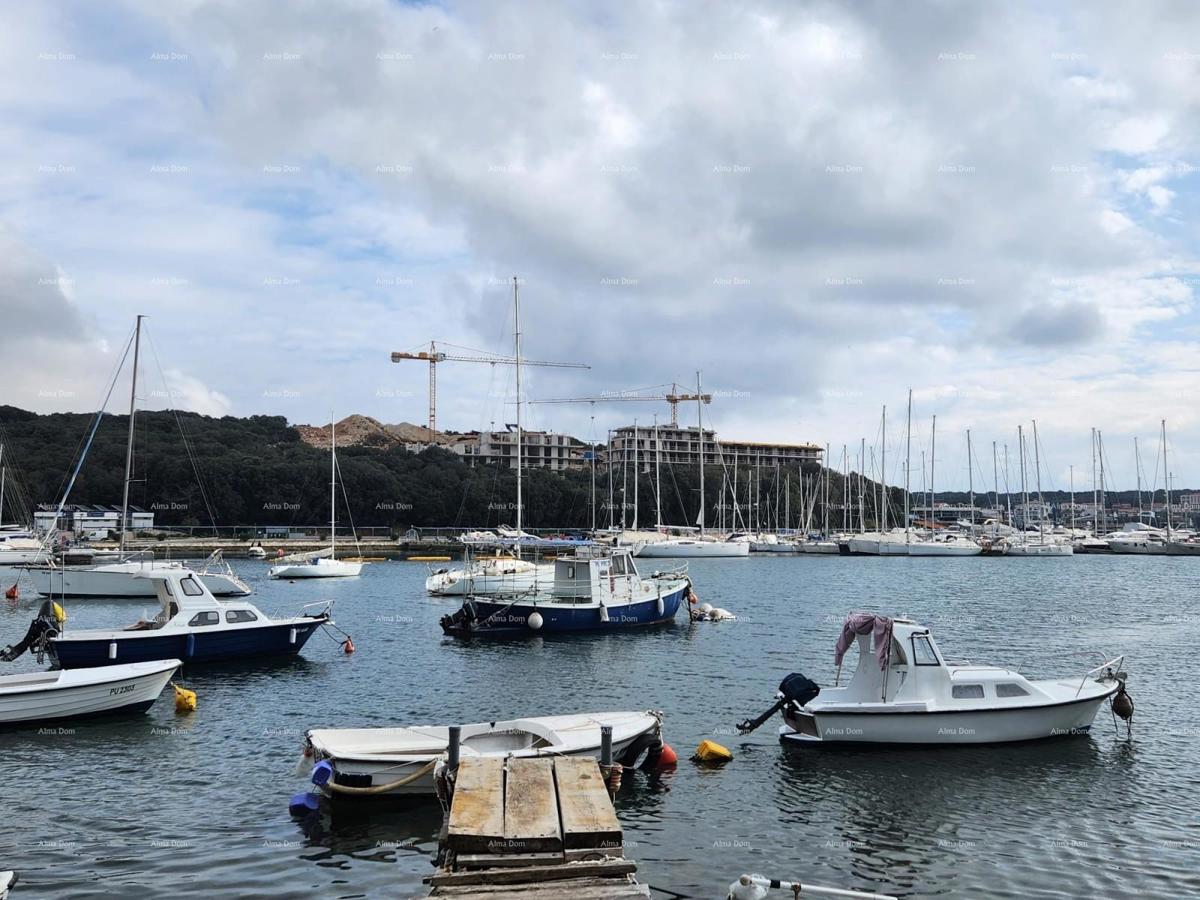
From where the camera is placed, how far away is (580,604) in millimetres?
42031

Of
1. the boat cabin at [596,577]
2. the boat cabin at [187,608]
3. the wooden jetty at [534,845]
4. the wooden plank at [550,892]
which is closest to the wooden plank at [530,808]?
Result: the wooden jetty at [534,845]

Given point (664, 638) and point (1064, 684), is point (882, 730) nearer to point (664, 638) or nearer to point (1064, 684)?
point (1064, 684)

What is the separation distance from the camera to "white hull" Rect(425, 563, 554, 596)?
50.7 metres

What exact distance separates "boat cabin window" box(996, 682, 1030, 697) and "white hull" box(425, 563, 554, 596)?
2773 centimetres

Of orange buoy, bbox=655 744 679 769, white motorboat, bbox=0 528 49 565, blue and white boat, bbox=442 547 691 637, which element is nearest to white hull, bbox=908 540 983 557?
blue and white boat, bbox=442 547 691 637

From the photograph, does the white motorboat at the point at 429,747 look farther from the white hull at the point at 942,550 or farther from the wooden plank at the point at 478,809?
the white hull at the point at 942,550

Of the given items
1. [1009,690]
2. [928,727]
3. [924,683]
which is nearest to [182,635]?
[924,683]

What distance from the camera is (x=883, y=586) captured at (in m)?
72.7

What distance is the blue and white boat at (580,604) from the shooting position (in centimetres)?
4075

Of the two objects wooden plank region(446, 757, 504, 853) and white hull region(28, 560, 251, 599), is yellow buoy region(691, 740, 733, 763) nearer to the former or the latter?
wooden plank region(446, 757, 504, 853)

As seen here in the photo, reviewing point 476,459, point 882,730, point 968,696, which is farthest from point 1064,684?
point 476,459

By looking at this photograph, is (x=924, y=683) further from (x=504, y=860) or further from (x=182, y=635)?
(x=182, y=635)

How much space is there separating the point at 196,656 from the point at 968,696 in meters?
24.7

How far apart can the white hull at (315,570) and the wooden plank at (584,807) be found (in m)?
68.2
